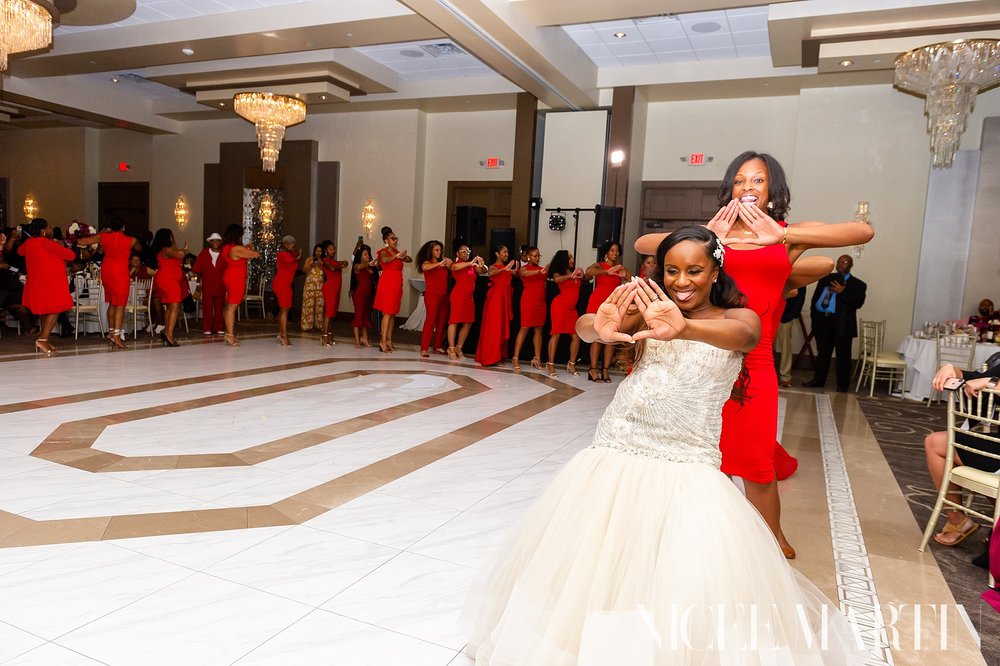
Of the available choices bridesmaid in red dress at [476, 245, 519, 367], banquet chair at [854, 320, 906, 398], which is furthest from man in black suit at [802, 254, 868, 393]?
bridesmaid in red dress at [476, 245, 519, 367]

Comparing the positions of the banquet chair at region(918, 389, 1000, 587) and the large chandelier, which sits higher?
the large chandelier

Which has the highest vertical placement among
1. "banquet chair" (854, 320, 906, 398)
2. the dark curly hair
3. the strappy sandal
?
the dark curly hair

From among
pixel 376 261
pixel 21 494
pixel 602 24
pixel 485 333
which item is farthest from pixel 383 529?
pixel 602 24

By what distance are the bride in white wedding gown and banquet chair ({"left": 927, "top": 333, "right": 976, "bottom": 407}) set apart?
6.11 meters

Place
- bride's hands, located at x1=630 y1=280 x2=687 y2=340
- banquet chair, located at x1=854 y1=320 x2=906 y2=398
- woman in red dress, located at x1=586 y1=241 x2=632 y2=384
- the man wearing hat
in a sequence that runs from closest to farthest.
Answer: bride's hands, located at x1=630 y1=280 x2=687 y2=340, woman in red dress, located at x1=586 y1=241 x2=632 y2=384, banquet chair, located at x1=854 y1=320 x2=906 y2=398, the man wearing hat

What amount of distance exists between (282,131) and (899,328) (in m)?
9.15

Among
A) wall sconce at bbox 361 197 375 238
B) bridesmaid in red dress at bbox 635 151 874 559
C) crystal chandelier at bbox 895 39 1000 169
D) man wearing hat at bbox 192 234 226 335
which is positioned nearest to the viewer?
bridesmaid in red dress at bbox 635 151 874 559

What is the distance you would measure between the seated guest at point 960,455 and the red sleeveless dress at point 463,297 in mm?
5652

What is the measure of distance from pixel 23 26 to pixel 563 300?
20.2 ft

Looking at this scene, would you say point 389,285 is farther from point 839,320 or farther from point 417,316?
point 839,320

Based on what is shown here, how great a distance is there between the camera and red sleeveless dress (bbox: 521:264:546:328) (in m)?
7.77

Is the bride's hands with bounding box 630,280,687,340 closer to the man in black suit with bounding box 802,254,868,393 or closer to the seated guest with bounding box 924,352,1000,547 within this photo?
the seated guest with bounding box 924,352,1000,547

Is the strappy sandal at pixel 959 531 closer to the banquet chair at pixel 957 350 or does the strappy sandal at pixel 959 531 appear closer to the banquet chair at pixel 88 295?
the banquet chair at pixel 957 350

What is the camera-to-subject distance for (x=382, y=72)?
1063cm
